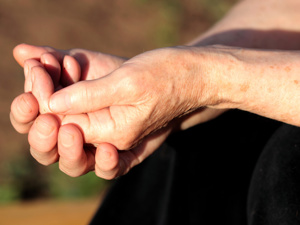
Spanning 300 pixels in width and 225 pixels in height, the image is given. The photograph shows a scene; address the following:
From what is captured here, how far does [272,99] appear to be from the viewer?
101 centimetres

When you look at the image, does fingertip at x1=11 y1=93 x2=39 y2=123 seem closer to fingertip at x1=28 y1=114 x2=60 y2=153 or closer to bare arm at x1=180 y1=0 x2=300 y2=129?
fingertip at x1=28 y1=114 x2=60 y2=153

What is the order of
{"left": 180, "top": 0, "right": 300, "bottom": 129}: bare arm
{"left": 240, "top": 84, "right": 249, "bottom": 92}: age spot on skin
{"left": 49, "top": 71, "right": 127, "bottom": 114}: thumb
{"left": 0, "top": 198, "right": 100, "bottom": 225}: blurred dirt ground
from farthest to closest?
{"left": 0, "top": 198, "right": 100, "bottom": 225}: blurred dirt ground
{"left": 180, "top": 0, "right": 300, "bottom": 129}: bare arm
{"left": 240, "top": 84, "right": 249, "bottom": 92}: age spot on skin
{"left": 49, "top": 71, "right": 127, "bottom": 114}: thumb

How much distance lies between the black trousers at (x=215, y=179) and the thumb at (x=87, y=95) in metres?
0.48

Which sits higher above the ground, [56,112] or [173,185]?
[56,112]

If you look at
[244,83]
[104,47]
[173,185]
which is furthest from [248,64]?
[104,47]

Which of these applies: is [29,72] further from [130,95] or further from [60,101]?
[130,95]

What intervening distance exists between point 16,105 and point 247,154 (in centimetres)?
79

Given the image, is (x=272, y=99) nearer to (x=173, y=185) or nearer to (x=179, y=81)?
(x=179, y=81)

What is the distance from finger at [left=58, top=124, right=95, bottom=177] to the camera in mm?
920

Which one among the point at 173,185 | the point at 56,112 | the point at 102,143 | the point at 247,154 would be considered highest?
the point at 56,112

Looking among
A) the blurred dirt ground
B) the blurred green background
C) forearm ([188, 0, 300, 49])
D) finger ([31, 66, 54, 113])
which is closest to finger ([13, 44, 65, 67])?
finger ([31, 66, 54, 113])

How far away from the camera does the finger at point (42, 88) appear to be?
944mm

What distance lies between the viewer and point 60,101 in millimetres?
909

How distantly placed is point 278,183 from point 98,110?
532 millimetres
